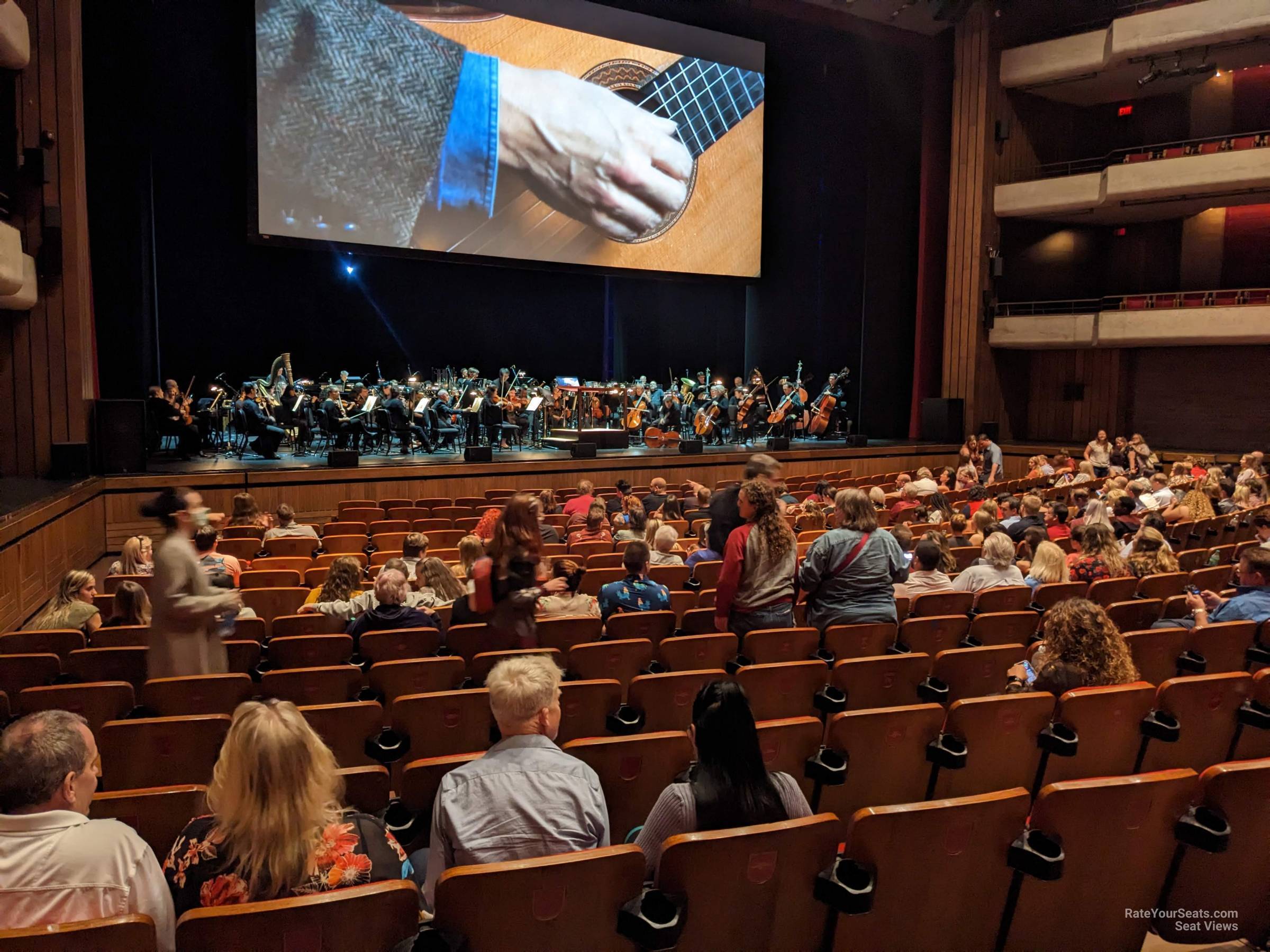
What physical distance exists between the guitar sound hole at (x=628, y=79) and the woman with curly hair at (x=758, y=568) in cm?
1183

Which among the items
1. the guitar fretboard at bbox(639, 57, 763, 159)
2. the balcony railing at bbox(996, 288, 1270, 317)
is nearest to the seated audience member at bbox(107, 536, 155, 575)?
the guitar fretboard at bbox(639, 57, 763, 159)

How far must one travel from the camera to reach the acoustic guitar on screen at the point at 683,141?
13.6 meters

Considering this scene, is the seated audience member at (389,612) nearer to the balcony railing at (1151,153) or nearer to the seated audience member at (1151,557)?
the seated audience member at (1151,557)

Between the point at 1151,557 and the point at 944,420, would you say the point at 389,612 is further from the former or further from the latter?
the point at 944,420

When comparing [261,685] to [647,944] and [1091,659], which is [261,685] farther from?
[1091,659]

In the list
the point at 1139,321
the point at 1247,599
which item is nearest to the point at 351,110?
the point at 1247,599

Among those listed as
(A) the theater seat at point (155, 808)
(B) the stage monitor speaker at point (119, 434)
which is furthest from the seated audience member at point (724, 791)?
(B) the stage monitor speaker at point (119, 434)

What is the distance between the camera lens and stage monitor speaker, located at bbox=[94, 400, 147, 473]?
9.95m

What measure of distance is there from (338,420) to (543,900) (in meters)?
11.0

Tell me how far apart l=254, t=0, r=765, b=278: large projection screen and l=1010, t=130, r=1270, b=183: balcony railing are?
18.1ft

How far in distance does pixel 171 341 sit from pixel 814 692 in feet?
45.1

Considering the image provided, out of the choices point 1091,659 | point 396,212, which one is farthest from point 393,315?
point 1091,659

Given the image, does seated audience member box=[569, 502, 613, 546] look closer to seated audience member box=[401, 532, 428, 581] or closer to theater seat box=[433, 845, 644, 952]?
seated audience member box=[401, 532, 428, 581]

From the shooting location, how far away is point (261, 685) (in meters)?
3.46
